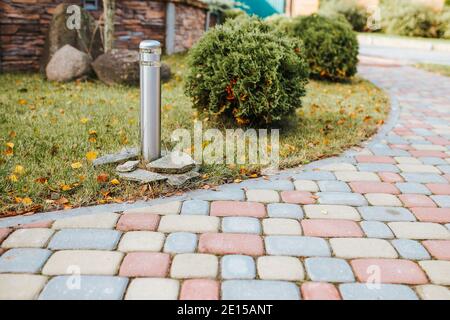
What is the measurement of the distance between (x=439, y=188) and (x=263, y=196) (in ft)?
4.48

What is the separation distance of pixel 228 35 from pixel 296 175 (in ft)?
5.77

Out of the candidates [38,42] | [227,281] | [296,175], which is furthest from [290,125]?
[38,42]

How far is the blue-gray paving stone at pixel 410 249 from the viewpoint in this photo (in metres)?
2.48

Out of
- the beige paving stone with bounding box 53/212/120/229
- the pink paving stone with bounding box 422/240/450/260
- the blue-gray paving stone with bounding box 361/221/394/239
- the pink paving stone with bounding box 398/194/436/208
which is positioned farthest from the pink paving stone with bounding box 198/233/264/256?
the pink paving stone with bounding box 398/194/436/208

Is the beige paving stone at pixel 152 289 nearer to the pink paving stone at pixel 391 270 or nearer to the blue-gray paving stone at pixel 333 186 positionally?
the pink paving stone at pixel 391 270

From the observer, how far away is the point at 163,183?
325 cm

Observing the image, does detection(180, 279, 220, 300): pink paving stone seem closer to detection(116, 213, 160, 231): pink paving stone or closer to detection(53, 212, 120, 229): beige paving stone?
detection(116, 213, 160, 231): pink paving stone

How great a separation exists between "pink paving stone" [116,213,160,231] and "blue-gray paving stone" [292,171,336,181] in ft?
4.12

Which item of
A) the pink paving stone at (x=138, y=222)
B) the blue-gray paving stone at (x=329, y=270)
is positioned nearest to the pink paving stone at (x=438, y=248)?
the blue-gray paving stone at (x=329, y=270)

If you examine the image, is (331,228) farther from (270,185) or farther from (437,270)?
(270,185)

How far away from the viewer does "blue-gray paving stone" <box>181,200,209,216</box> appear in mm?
2905

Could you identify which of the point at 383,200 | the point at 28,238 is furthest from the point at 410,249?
the point at 28,238

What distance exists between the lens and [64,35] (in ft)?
24.5
